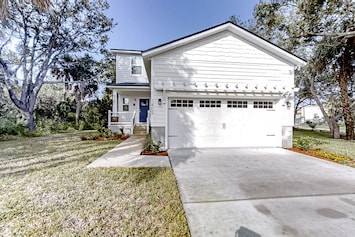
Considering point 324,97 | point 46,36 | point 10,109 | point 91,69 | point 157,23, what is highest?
point 157,23

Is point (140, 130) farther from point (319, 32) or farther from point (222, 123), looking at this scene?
point (319, 32)

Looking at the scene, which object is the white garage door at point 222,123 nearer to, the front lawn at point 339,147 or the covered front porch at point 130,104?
the front lawn at point 339,147

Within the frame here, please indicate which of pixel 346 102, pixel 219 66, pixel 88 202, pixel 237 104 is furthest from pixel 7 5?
pixel 346 102

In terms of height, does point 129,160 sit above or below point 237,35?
below

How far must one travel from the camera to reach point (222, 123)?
27.3 feet

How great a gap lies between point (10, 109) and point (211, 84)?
22683 millimetres

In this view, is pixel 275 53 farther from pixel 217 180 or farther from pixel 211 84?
pixel 217 180

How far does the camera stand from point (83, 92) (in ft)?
65.0

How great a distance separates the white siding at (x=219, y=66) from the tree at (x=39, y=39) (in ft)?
35.8

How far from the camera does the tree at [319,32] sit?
33.0 ft

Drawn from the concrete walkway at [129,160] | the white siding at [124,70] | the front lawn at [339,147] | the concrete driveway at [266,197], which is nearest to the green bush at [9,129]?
the white siding at [124,70]

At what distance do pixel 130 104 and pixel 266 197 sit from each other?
12353mm

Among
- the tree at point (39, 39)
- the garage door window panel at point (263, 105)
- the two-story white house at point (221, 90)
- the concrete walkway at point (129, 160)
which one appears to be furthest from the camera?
the tree at point (39, 39)

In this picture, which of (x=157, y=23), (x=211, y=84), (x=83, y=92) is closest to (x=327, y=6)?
(x=211, y=84)
